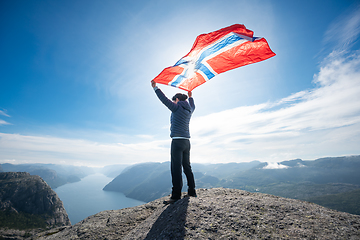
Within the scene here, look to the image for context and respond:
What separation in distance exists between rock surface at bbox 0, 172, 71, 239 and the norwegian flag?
196 metres

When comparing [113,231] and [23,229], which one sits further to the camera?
[23,229]

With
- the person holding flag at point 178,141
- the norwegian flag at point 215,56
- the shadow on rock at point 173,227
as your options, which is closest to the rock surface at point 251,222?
the shadow on rock at point 173,227

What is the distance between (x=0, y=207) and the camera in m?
141

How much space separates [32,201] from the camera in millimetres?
158625

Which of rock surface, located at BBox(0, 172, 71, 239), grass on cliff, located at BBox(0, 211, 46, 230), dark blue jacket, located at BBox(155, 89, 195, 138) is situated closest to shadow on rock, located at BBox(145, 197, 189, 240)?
dark blue jacket, located at BBox(155, 89, 195, 138)

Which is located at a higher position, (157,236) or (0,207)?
(157,236)

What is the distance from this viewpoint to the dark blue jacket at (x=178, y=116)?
5.79 meters

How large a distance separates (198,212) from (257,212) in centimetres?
164

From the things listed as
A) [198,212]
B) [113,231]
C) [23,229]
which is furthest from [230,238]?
[23,229]

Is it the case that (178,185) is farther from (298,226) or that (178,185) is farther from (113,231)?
(298,226)

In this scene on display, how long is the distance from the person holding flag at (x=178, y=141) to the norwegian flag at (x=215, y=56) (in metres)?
2.69

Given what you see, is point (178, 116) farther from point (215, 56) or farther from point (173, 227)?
point (215, 56)

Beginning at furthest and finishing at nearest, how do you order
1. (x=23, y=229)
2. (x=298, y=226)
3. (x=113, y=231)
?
(x=23, y=229), (x=113, y=231), (x=298, y=226)

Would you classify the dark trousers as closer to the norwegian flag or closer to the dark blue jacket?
the dark blue jacket
